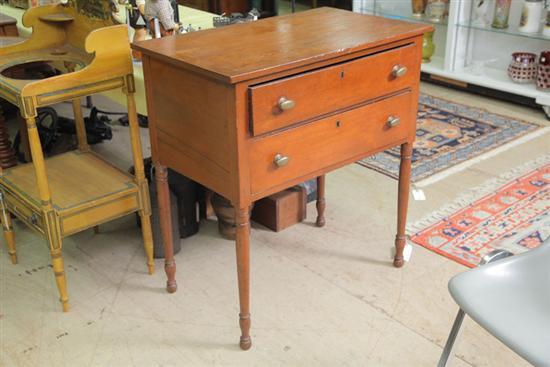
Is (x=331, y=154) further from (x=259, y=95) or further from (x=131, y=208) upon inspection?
(x=131, y=208)

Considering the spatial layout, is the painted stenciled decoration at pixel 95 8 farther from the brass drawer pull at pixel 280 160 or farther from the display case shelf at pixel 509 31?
the display case shelf at pixel 509 31

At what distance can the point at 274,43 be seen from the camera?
207 centimetres

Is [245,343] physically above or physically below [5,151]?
below

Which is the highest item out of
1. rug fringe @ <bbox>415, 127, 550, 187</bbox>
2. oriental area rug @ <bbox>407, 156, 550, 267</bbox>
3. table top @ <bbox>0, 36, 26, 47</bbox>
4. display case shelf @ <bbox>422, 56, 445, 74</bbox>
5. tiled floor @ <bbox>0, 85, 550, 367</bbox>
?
table top @ <bbox>0, 36, 26, 47</bbox>

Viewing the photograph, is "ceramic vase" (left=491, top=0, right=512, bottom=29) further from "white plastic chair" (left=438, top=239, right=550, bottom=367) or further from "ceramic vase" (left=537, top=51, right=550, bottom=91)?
"white plastic chair" (left=438, top=239, right=550, bottom=367)

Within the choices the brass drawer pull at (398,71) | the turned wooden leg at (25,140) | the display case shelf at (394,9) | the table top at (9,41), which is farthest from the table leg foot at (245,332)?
the display case shelf at (394,9)

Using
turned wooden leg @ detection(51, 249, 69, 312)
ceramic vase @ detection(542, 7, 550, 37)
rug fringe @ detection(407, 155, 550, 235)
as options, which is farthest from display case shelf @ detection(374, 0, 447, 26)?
turned wooden leg @ detection(51, 249, 69, 312)

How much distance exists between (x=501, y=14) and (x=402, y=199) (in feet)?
7.72

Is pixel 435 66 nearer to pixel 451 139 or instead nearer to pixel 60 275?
pixel 451 139

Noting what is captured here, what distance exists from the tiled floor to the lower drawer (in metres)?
0.55

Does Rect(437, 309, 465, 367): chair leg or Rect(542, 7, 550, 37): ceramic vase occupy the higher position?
Rect(542, 7, 550, 37): ceramic vase

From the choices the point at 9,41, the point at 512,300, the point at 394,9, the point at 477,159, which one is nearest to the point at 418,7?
the point at 394,9

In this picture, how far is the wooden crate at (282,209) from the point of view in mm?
2812

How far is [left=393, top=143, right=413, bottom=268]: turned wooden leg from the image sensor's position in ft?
7.87
